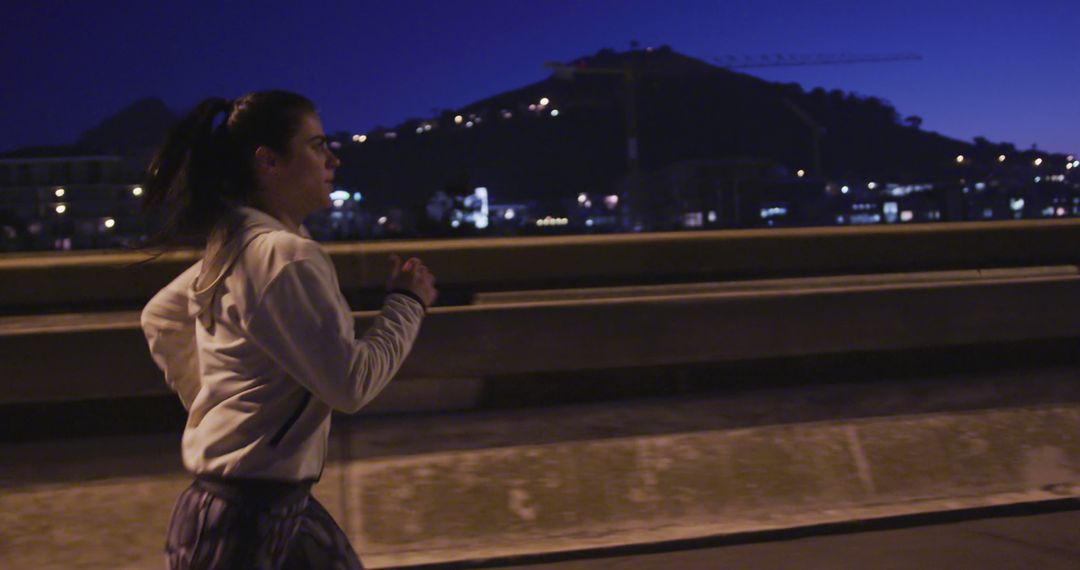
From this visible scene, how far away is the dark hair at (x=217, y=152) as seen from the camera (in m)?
2.10

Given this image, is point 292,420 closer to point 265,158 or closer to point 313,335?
point 313,335

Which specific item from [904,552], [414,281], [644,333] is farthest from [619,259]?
[414,281]

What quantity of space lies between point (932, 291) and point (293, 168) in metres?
5.35

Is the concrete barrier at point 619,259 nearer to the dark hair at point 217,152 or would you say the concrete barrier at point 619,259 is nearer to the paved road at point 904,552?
the paved road at point 904,552

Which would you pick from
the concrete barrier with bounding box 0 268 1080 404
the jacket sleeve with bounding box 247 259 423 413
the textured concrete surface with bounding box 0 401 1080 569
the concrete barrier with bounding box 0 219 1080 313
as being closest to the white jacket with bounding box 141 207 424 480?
the jacket sleeve with bounding box 247 259 423 413

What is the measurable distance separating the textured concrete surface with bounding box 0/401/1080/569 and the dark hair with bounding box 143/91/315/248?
3232 millimetres

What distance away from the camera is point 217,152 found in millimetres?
2129

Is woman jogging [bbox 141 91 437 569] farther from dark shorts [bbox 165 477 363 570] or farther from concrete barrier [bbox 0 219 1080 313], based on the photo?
concrete barrier [bbox 0 219 1080 313]

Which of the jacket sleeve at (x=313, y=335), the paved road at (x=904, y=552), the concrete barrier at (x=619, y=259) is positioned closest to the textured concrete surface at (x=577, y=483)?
the paved road at (x=904, y=552)

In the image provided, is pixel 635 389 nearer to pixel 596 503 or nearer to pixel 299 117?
pixel 596 503

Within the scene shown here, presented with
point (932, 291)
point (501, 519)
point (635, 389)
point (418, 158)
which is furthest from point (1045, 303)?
point (418, 158)

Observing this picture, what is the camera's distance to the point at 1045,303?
267 inches

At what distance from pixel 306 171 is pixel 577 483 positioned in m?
3.75

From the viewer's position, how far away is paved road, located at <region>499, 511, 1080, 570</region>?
497 cm
